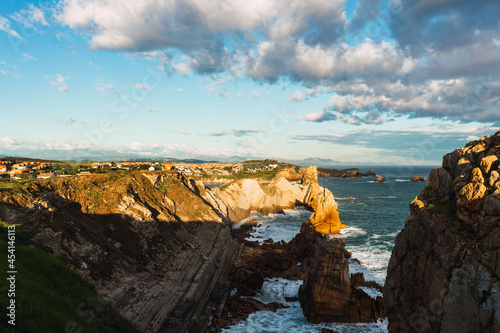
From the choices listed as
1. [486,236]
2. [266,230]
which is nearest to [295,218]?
[266,230]

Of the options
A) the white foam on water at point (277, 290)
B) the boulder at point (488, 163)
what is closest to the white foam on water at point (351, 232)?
the white foam on water at point (277, 290)

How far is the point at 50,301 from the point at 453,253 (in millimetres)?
18365

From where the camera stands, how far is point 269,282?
30.7m

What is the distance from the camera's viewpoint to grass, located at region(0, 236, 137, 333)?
9.23 metres

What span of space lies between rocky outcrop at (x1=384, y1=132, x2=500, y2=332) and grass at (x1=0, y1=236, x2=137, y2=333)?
52.9 feet

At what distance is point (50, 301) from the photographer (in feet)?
36.9

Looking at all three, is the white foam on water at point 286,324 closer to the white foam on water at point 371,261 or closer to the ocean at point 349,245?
the ocean at point 349,245

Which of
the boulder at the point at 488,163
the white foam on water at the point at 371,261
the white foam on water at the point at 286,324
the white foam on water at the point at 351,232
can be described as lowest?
the white foam on water at the point at 286,324

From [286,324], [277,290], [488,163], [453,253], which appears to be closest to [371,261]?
[277,290]

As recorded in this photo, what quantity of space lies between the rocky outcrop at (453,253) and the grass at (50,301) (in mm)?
16138

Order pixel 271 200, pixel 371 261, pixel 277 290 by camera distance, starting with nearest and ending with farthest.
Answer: pixel 277 290 < pixel 371 261 < pixel 271 200

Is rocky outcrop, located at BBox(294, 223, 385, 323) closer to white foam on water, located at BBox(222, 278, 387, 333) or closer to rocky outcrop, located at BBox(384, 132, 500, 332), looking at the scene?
white foam on water, located at BBox(222, 278, 387, 333)

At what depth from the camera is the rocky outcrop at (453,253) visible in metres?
10.7

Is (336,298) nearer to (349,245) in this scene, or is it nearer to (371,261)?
(371,261)
